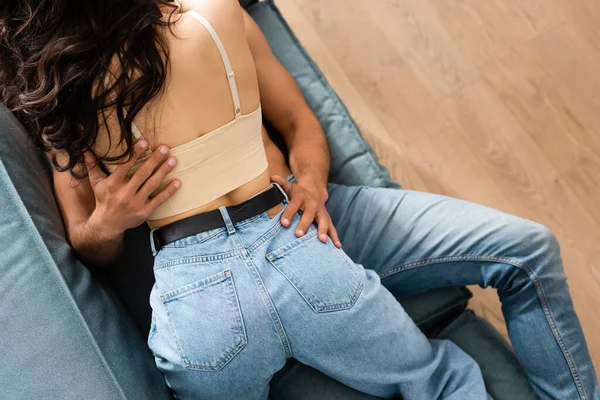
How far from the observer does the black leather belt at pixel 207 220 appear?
92 cm

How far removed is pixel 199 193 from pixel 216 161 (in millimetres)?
67

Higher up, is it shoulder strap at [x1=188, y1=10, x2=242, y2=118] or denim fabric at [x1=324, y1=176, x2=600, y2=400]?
shoulder strap at [x1=188, y1=10, x2=242, y2=118]

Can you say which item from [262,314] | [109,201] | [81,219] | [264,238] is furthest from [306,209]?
[81,219]

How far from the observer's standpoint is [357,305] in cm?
90

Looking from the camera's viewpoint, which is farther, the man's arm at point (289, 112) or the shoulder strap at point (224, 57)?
the man's arm at point (289, 112)

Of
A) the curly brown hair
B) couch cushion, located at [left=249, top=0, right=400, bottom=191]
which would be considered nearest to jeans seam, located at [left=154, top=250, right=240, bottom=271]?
the curly brown hair

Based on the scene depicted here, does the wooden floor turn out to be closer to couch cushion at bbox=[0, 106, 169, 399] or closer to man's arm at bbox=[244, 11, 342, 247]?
man's arm at bbox=[244, 11, 342, 247]

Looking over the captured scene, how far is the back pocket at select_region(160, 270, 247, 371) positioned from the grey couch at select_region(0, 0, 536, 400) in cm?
16

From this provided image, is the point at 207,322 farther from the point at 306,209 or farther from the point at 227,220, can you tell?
the point at 306,209

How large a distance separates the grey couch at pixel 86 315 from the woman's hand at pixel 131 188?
0.49 ft

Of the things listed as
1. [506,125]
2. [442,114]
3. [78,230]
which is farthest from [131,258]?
[506,125]

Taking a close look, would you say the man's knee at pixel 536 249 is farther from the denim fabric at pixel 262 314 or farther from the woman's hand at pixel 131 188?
the woman's hand at pixel 131 188

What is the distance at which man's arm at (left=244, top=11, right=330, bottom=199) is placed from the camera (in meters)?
1.23

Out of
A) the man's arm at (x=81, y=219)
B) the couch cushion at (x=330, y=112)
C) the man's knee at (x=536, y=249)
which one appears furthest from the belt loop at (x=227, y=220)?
the man's knee at (x=536, y=249)
